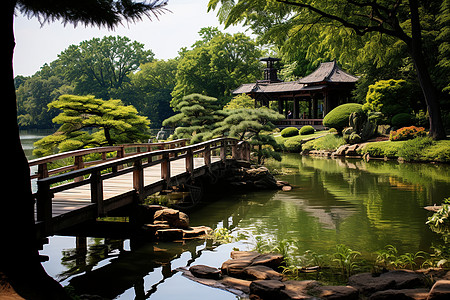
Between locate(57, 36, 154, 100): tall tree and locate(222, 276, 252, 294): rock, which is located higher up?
locate(57, 36, 154, 100): tall tree

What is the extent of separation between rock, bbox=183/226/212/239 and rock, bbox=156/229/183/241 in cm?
15

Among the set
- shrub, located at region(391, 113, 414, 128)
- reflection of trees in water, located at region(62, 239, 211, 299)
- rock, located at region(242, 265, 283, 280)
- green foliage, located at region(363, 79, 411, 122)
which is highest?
green foliage, located at region(363, 79, 411, 122)

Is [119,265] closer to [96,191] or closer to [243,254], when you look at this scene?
[96,191]

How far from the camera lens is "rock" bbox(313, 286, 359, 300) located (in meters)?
5.91

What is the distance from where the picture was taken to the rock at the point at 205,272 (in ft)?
23.2

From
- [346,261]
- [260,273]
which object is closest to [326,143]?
[346,261]

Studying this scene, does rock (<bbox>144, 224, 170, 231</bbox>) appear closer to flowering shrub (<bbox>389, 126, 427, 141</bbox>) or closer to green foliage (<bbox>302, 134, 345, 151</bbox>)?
flowering shrub (<bbox>389, 126, 427, 141</bbox>)

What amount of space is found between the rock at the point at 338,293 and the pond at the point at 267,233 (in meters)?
1.35

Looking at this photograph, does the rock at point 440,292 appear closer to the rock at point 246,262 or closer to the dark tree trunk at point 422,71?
the rock at point 246,262

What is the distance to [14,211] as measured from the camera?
16.2 ft

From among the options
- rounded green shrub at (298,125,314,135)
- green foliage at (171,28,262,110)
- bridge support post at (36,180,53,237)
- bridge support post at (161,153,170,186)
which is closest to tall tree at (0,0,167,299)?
bridge support post at (36,180,53,237)

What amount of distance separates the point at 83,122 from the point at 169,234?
7.61 meters

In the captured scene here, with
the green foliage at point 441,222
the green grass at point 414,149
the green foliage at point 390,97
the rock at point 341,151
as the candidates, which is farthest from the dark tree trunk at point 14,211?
the green foliage at point 390,97

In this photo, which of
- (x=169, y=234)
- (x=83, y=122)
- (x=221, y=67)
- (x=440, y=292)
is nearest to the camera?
(x=440, y=292)
